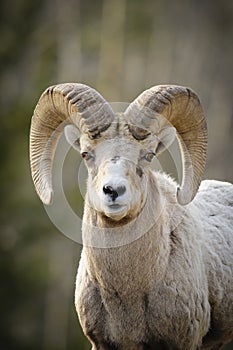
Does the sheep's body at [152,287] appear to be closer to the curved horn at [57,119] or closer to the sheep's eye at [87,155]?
the sheep's eye at [87,155]

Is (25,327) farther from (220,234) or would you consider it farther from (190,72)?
(220,234)

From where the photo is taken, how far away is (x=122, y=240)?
9.88 m

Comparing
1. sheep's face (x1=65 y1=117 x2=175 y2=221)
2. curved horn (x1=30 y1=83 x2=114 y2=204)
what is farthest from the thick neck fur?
curved horn (x1=30 y1=83 x2=114 y2=204)

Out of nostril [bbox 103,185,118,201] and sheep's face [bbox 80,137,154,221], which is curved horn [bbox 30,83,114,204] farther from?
nostril [bbox 103,185,118,201]

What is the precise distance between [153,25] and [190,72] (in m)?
2.26

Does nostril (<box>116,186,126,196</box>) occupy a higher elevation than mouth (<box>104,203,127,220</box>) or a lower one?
higher

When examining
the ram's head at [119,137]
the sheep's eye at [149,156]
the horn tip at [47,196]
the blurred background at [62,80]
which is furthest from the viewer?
the blurred background at [62,80]

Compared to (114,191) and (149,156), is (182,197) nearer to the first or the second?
(149,156)

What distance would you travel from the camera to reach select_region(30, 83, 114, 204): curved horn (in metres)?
9.91

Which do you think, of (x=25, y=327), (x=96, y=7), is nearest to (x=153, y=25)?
(x=96, y=7)

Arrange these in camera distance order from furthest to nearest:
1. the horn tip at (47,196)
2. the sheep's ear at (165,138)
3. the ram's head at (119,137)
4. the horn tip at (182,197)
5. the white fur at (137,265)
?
the horn tip at (47,196) → the sheep's ear at (165,138) → the horn tip at (182,197) → the white fur at (137,265) → the ram's head at (119,137)

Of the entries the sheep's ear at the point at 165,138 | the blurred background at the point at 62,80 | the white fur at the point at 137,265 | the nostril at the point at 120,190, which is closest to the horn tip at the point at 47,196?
the white fur at the point at 137,265

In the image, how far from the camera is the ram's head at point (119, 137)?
373 inches

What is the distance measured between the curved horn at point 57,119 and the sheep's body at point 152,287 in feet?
2.36
